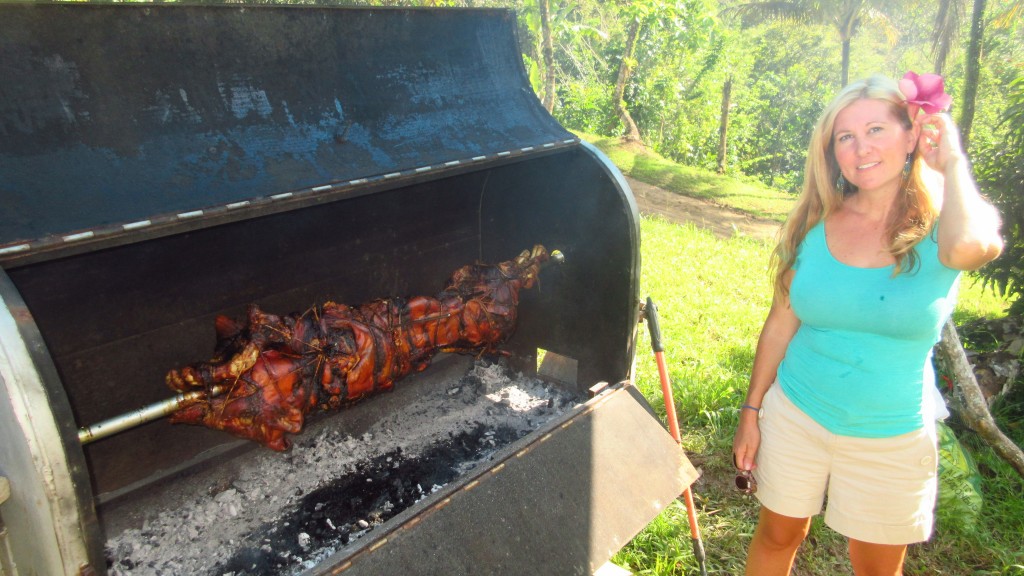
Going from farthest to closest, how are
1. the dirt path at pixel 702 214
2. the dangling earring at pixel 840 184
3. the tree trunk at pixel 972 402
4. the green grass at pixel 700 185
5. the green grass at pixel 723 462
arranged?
the green grass at pixel 700 185, the dirt path at pixel 702 214, the tree trunk at pixel 972 402, the green grass at pixel 723 462, the dangling earring at pixel 840 184

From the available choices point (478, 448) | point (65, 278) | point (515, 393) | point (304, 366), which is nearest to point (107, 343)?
point (65, 278)

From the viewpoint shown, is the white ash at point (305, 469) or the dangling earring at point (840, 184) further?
the white ash at point (305, 469)

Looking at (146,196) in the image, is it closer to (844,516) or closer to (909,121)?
(909,121)

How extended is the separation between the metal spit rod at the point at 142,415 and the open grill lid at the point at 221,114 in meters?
0.60

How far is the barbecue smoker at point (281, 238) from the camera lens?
4.44 feet

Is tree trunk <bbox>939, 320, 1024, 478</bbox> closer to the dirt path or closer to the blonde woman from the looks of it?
the blonde woman

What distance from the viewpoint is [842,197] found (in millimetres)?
2025

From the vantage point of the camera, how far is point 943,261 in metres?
1.71

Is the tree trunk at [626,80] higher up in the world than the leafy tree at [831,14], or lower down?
lower down

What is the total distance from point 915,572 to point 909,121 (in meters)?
2.10

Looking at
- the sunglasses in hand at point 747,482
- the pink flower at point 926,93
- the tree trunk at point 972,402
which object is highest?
the pink flower at point 926,93

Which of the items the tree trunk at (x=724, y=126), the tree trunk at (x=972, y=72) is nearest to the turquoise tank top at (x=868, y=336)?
the tree trunk at (x=972, y=72)

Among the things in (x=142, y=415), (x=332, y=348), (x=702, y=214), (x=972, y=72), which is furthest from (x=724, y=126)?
(x=142, y=415)

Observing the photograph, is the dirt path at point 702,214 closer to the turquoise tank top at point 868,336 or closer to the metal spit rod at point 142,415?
the turquoise tank top at point 868,336
